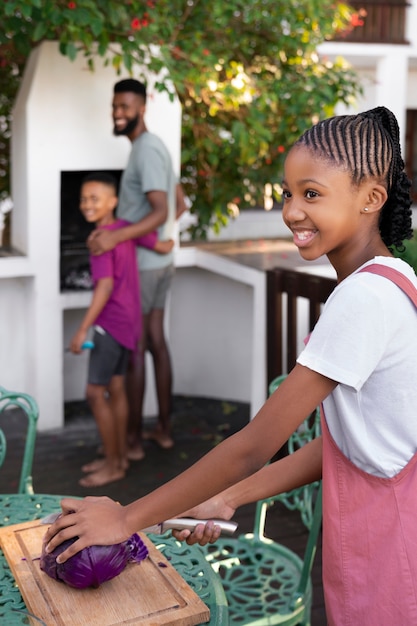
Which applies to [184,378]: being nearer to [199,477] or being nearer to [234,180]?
[234,180]

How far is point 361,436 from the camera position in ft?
5.72

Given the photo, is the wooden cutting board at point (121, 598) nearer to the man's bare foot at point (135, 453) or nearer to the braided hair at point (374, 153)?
the braided hair at point (374, 153)

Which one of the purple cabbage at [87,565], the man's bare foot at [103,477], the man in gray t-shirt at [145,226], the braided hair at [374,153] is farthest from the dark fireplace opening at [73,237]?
the braided hair at [374,153]

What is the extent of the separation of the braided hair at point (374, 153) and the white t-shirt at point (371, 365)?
0.13m

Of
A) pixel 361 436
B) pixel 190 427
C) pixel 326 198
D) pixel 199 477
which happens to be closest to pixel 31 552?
pixel 199 477

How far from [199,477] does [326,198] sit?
1.84ft

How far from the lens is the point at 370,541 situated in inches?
69.9

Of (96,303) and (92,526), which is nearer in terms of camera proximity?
(92,526)

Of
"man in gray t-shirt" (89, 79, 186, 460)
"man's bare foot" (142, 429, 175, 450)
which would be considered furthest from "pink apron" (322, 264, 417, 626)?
"man's bare foot" (142, 429, 175, 450)

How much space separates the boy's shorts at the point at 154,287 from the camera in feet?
18.4

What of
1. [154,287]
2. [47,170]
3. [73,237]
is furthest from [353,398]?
[73,237]

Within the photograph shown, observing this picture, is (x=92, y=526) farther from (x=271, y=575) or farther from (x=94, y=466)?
(x=94, y=466)

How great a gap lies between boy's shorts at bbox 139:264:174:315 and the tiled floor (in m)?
0.89

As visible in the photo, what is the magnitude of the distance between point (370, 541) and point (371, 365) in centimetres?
35
